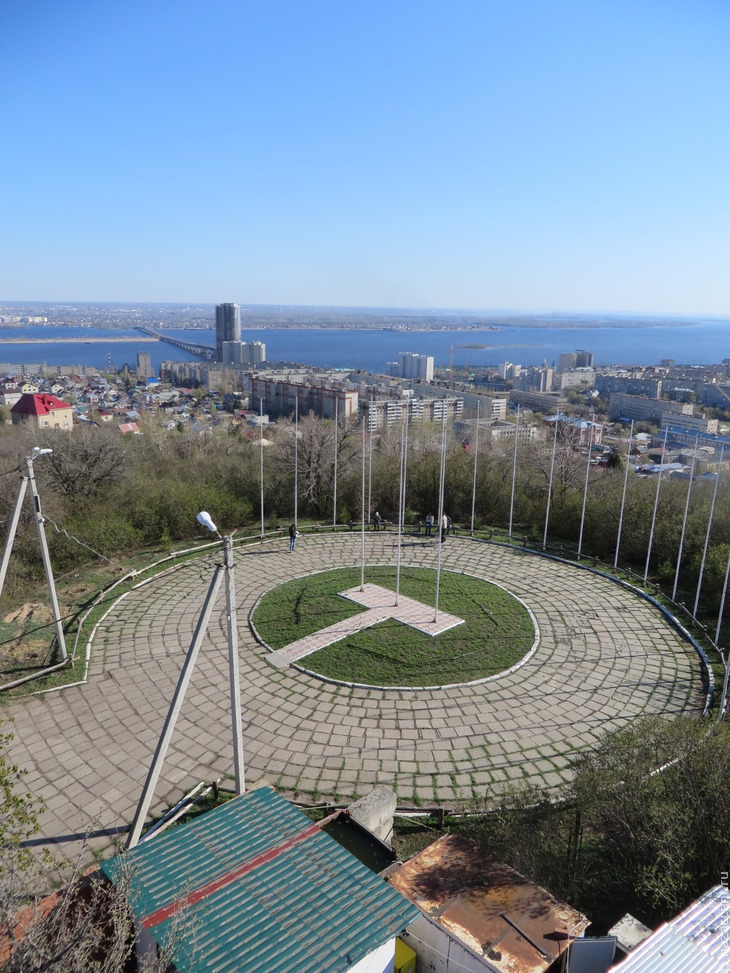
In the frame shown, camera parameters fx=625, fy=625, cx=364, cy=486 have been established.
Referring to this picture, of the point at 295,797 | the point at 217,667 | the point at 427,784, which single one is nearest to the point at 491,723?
the point at 427,784

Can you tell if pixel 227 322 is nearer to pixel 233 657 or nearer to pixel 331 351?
pixel 331 351

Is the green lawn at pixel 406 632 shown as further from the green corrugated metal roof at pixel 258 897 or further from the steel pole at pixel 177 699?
the green corrugated metal roof at pixel 258 897

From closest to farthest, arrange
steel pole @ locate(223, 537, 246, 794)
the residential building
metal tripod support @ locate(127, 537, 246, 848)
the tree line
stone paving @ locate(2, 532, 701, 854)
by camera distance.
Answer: metal tripod support @ locate(127, 537, 246, 848) → steel pole @ locate(223, 537, 246, 794) → stone paving @ locate(2, 532, 701, 854) → the tree line → the residential building

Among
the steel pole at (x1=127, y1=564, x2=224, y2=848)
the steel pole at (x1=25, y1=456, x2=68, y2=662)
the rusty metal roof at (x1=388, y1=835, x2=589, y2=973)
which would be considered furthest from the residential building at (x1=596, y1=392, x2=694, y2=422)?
the steel pole at (x1=25, y1=456, x2=68, y2=662)

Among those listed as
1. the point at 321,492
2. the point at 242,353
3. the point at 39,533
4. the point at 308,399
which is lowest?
the point at 321,492

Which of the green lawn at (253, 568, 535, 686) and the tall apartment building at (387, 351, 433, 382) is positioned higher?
the tall apartment building at (387, 351, 433, 382)

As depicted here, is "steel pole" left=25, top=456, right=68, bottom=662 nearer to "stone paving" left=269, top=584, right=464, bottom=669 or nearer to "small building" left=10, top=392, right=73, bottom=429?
"stone paving" left=269, top=584, right=464, bottom=669

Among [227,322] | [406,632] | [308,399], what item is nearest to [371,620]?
[406,632]
